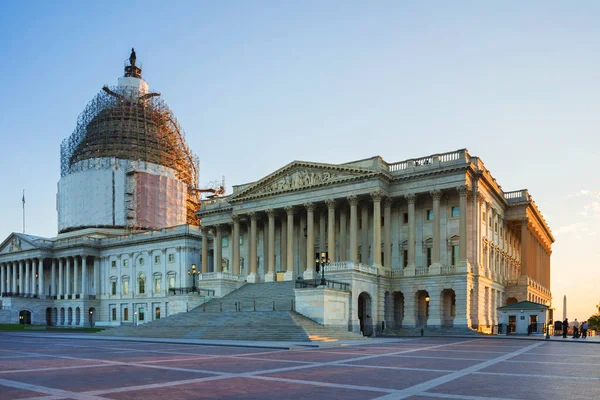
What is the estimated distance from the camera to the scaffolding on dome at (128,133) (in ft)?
356

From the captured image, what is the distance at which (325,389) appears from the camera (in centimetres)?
1703

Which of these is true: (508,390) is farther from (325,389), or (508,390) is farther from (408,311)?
(408,311)

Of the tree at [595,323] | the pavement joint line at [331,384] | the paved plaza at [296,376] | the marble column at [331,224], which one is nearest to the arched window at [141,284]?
the marble column at [331,224]

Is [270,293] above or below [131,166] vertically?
below

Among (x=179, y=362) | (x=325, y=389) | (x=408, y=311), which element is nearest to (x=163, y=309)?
(x=408, y=311)

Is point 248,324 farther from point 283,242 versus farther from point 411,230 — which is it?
point 283,242

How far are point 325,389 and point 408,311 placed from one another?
4467 cm

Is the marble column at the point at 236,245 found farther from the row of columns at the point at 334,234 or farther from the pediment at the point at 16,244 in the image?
the pediment at the point at 16,244

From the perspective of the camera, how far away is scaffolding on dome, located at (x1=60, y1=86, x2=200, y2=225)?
108 m

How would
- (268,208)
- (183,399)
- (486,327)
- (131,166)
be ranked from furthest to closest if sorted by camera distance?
1. (131,166)
2. (268,208)
3. (486,327)
4. (183,399)

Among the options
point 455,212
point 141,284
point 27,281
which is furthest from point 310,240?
point 27,281

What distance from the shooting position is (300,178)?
67.0m

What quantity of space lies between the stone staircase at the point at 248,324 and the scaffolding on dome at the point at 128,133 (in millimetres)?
56328

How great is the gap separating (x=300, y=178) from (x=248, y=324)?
23.9 metres
